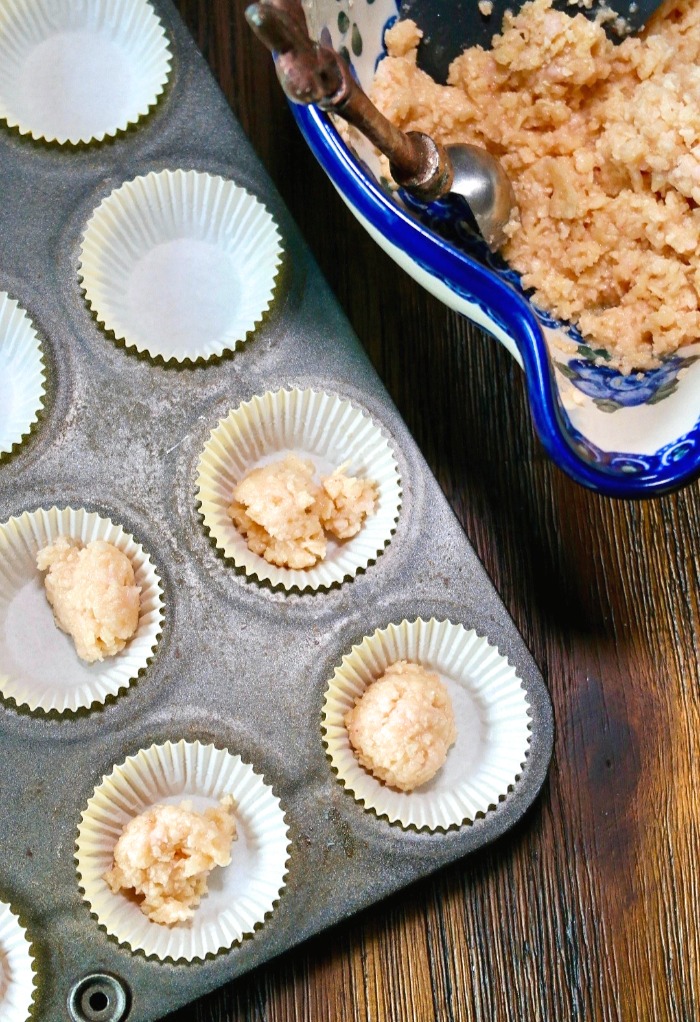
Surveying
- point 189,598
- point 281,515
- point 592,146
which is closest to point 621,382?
point 592,146

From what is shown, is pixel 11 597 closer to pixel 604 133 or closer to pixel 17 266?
pixel 17 266

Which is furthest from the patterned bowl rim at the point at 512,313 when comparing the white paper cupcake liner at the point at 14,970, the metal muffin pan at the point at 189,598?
the white paper cupcake liner at the point at 14,970

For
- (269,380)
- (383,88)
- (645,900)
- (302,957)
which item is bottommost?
(645,900)

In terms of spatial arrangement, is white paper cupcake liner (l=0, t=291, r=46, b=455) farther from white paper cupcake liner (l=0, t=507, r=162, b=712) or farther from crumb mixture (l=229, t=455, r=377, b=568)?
crumb mixture (l=229, t=455, r=377, b=568)

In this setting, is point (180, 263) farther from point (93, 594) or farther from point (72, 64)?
point (93, 594)

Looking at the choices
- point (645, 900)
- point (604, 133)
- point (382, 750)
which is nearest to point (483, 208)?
point (604, 133)

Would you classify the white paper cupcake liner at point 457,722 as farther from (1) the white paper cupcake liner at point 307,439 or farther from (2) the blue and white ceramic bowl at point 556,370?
(2) the blue and white ceramic bowl at point 556,370

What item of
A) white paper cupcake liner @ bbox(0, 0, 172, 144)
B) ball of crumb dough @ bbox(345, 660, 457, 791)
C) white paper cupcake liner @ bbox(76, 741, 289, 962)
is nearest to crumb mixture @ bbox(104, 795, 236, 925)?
white paper cupcake liner @ bbox(76, 741, 289, 962)
